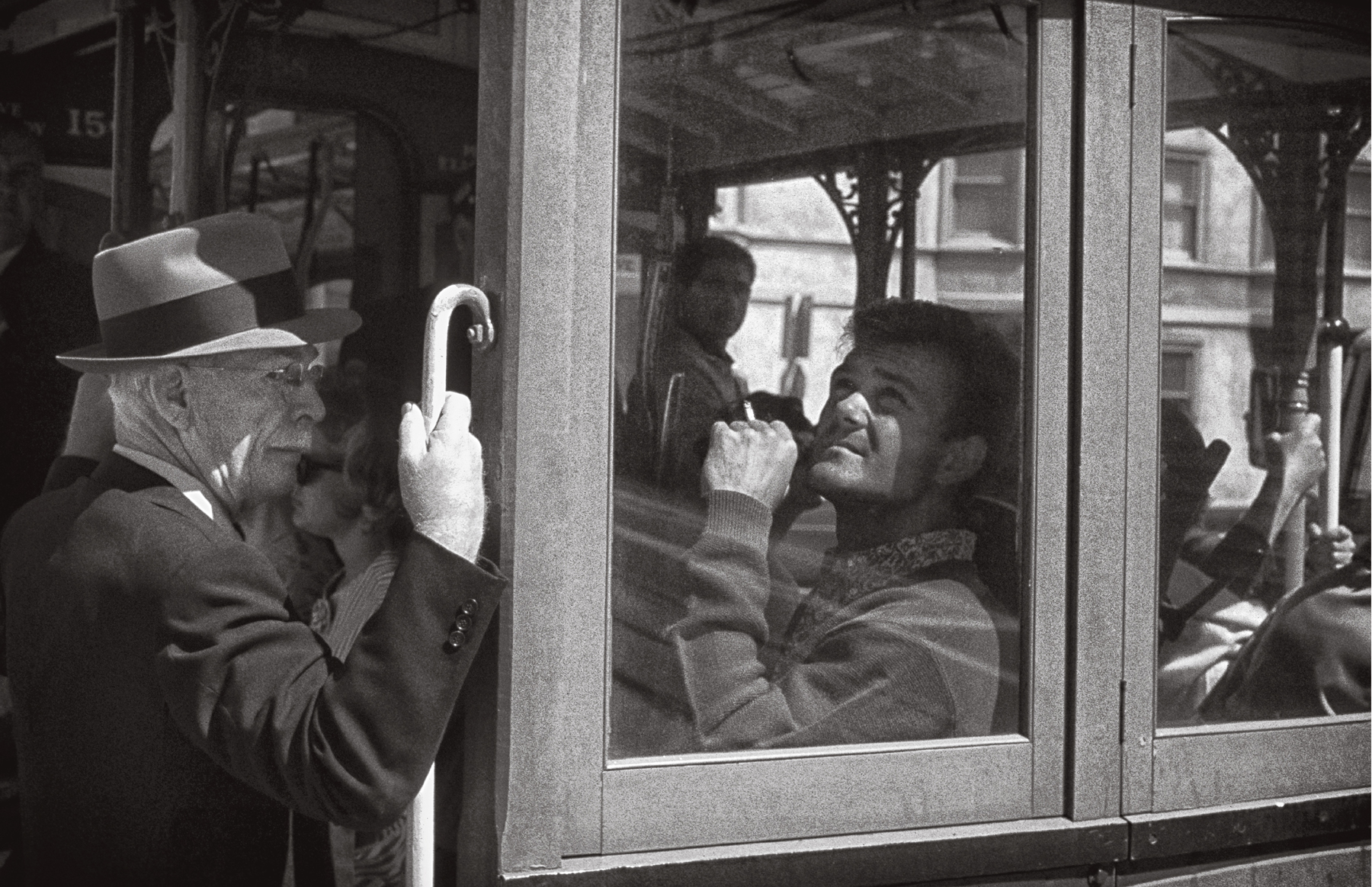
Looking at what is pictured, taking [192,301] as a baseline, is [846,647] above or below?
below

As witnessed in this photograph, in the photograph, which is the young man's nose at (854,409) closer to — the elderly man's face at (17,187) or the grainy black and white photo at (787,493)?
the grainy black and white photo at (787,493)

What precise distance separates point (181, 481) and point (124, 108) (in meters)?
1.55

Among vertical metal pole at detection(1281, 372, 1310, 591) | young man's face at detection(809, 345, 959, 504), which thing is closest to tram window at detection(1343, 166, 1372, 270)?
vertical metal pole at detection(1281, 372, 1310, 591)

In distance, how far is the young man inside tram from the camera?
2055mm

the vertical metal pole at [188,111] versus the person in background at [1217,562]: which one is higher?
the vertical metal pole at [188,111]

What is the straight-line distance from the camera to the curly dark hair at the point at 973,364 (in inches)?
86.5

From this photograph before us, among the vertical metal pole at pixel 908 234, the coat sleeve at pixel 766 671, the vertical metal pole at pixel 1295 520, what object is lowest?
the coat sleeve at pixel 766 671

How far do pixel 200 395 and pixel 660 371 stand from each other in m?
0.56

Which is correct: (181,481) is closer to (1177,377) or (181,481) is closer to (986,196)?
(986,196)

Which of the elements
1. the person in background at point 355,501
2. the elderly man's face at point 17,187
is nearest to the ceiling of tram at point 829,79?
the person in background at point 355,501

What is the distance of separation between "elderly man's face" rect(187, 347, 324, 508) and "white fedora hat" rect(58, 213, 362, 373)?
1.4 inches

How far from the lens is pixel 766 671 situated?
207 cm

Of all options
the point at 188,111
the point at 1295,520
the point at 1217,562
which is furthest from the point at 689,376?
the point at 188,111

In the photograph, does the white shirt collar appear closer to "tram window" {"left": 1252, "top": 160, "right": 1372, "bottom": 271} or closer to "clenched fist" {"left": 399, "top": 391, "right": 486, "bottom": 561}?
"clenched fist" {"left": 399, "top": 391, "right": 486, "bottom": 561}
